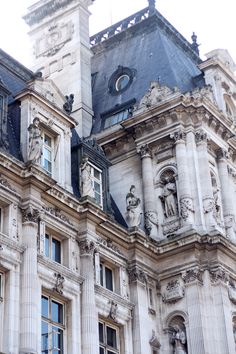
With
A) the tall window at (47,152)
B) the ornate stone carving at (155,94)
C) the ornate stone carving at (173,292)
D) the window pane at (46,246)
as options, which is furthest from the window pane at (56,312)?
the ornate stone carving at (155,94)

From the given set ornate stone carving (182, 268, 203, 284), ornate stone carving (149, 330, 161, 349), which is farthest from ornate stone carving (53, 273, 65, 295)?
ornate stone carving (182, 268, 203, 284)

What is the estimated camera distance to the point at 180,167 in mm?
33219

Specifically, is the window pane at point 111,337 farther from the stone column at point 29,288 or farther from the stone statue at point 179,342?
the stone column at point 29,288

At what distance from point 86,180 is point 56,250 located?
3306 mm

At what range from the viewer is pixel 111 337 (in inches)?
1162

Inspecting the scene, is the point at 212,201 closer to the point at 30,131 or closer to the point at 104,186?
the point at 104,186

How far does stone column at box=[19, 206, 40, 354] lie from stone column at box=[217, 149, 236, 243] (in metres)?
9.97

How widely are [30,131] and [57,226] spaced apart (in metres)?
3.36

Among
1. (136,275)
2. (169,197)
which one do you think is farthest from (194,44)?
(136,275)

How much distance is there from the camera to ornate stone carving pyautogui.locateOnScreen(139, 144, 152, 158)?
3444 cm

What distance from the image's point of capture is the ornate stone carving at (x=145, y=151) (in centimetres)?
3444

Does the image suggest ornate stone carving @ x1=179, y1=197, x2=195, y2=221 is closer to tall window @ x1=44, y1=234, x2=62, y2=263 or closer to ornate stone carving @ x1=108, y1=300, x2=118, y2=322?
ornate stone carving @ x1=108, y1=300, x2=118, y2=322

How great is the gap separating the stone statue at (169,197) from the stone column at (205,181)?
3.89ft

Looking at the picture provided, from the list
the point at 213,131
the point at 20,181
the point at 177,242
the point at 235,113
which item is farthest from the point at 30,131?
the point at 235,113
